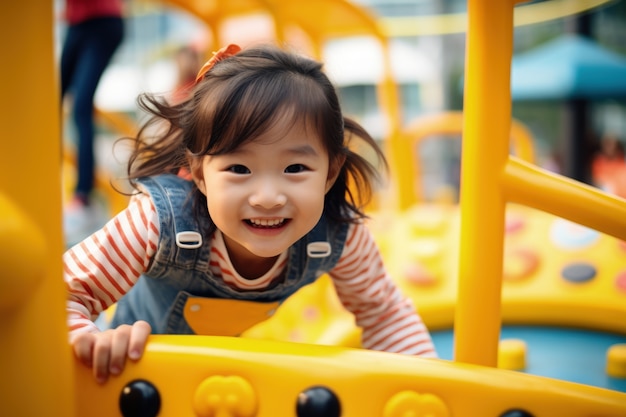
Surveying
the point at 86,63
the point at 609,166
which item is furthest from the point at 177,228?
the point at 609,166

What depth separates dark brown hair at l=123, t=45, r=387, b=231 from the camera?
2.49ft

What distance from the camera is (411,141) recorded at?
235cm

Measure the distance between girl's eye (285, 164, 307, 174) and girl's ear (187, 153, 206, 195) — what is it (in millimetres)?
128

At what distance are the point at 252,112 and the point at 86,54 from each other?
1524 mm

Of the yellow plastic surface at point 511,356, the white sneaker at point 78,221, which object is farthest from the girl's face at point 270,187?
the white sneaker at point 78,221

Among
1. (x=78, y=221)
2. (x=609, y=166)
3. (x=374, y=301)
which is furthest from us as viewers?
(x=609, y=166)

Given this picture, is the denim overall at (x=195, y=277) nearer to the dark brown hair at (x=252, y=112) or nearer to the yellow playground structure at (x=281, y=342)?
the dark brown hair at (x=252, y=112)

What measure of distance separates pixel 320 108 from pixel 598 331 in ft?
3.77

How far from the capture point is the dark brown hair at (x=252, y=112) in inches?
29.9

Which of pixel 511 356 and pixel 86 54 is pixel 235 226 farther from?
pixel 86 54

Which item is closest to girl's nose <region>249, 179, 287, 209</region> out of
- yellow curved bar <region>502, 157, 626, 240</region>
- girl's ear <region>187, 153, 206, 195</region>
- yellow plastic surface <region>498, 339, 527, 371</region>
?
girl's ear <region>187, 153, 206, 195</region>

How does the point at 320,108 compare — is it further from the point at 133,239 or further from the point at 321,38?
the point at 321,38

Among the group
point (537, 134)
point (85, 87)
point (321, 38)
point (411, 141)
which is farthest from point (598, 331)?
point (537, 134)

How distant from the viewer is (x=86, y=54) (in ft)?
6.87
